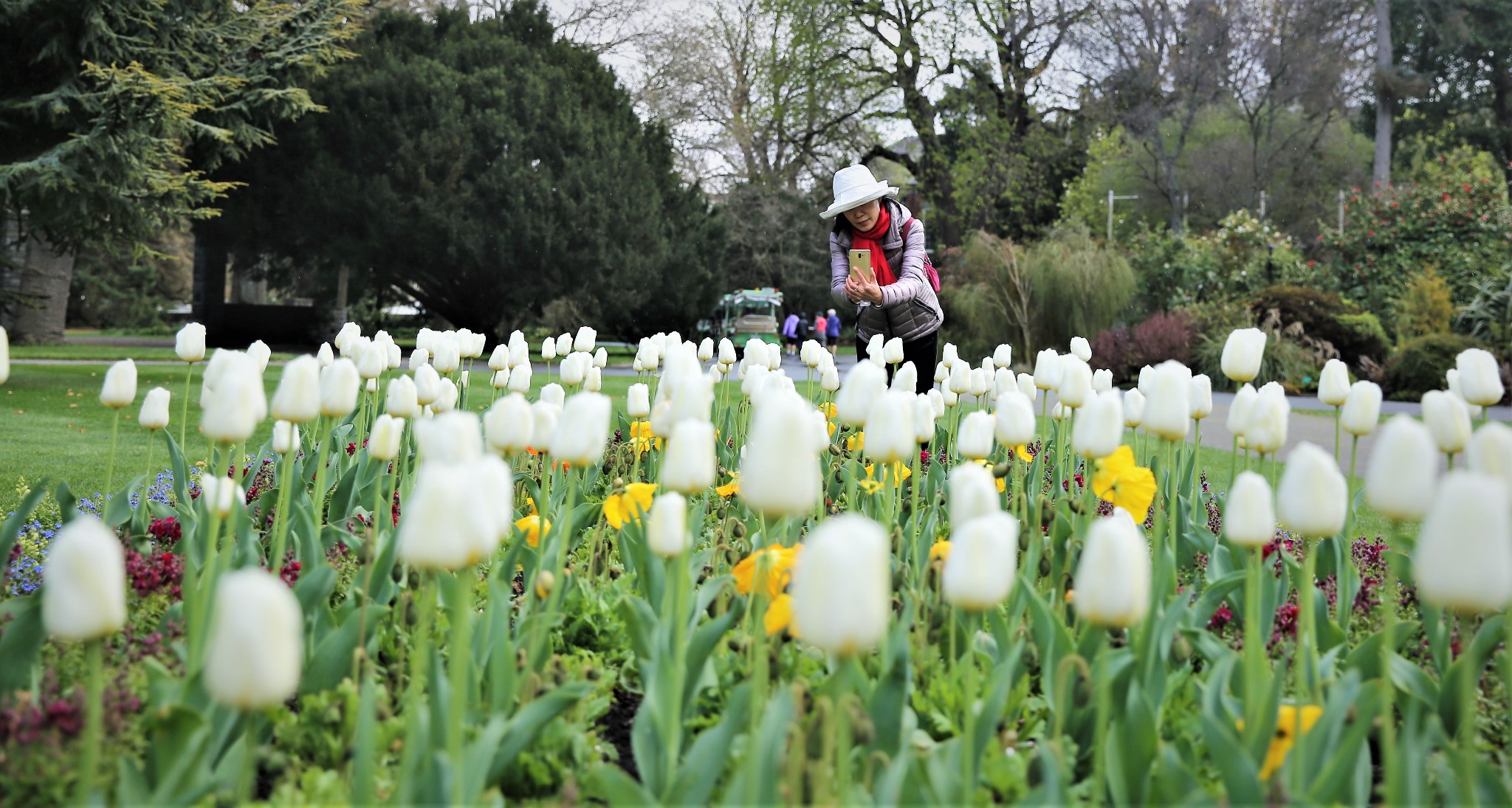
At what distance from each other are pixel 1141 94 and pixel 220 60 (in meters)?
24.2

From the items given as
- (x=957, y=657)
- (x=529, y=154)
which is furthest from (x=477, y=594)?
(x=529, y=154)

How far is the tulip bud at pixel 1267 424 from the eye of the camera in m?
2.09

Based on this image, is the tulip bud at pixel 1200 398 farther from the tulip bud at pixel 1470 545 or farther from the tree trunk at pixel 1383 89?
the tree trunk at pixel 1383 89

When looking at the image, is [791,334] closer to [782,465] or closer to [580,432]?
[580,432]

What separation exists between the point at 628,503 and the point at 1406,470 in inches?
69.4

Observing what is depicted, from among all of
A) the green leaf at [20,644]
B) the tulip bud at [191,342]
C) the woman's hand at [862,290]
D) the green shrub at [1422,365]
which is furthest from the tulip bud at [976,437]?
the green shrub at [1422,365]

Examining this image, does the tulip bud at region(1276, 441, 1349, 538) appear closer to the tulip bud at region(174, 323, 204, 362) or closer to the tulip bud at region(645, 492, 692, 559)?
the tulip bud at region(645, 492, 692, 559)

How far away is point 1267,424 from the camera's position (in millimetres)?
2098

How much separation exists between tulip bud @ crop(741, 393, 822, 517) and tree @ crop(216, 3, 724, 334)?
59.4 ft

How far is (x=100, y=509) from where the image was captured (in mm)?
3688

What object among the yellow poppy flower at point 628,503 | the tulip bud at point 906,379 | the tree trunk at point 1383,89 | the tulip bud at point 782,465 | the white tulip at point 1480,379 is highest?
→ the tree trunk at point 1383,89

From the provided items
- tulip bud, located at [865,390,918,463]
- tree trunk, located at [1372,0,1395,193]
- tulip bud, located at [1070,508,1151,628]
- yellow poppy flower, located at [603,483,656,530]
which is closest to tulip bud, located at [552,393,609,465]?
tulip bud, located at [865,390,918,463]

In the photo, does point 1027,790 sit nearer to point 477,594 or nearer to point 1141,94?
point 477,594

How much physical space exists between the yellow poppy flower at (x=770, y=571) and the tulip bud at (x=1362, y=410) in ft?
3.78
